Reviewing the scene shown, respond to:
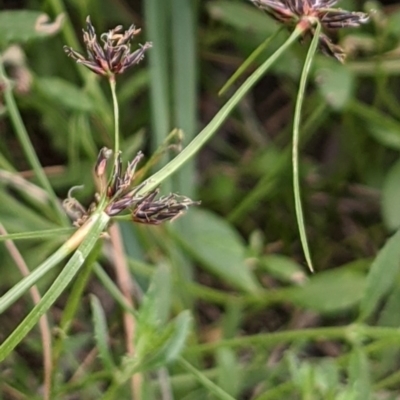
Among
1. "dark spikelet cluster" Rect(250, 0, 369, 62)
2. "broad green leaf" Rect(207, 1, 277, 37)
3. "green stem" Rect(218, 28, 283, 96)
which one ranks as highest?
"dark spikelet cluster" Rect(250, 0, 369, 62)

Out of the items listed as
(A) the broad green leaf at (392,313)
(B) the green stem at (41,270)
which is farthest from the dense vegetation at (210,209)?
(B) the green stem at (41,270)

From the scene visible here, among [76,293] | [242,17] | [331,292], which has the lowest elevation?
[331,292]

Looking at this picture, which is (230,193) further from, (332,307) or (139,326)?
(139,326)

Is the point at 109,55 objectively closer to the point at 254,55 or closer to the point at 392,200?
the point at 254,55

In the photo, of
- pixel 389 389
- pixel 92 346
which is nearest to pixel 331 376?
pixel 389 389

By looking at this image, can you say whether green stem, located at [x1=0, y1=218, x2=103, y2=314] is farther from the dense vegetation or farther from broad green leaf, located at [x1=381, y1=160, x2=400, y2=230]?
broad green leaf, located at [x1=381, y1=160, x2=400, y2=230]

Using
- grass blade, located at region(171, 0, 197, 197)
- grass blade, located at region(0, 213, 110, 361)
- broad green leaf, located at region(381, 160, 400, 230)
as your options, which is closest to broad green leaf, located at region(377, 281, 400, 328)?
broad green leaf, located at region(381, 160, 400, 230)

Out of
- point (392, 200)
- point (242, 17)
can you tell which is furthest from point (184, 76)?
point (392, 200)
